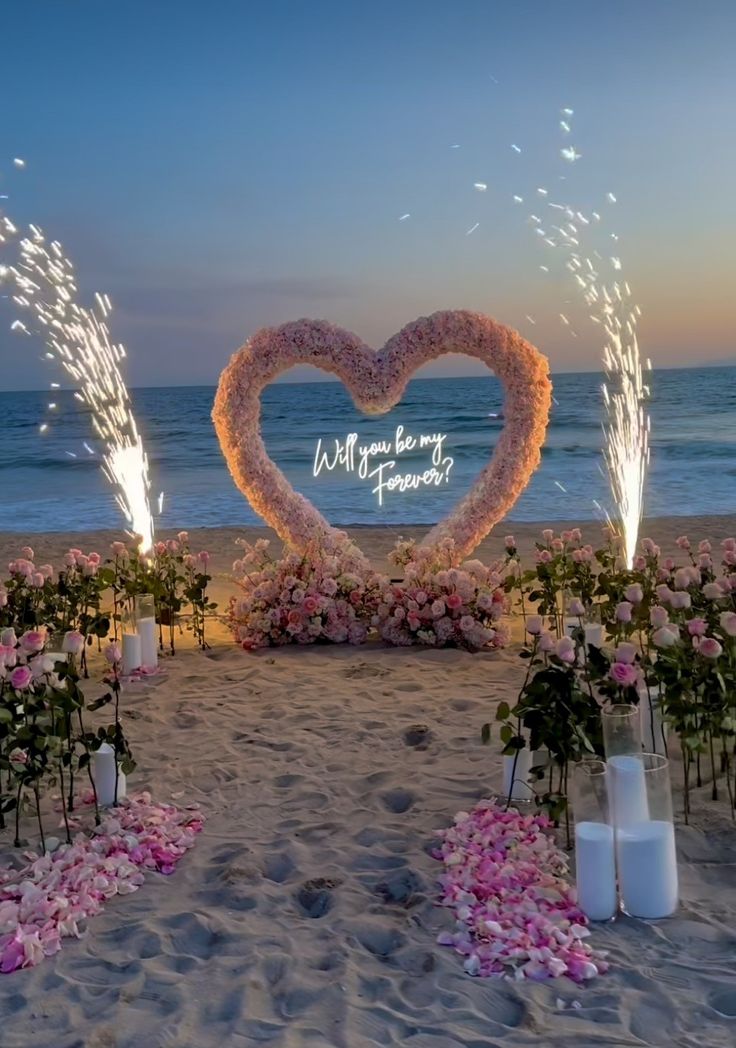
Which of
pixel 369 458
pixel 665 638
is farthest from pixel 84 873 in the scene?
pixel 369 458

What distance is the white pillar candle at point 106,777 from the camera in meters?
4.20

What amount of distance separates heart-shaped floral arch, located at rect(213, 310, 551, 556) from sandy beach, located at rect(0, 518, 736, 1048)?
90.3 inches

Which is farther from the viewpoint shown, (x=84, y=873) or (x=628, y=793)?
(x=84, y=873)

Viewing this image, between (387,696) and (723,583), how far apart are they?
77.7 inches

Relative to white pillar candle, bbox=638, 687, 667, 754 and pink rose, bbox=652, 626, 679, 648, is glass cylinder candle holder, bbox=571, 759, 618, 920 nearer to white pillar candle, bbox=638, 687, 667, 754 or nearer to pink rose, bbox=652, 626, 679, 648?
pink rose, bbox=652, 626, 679, 648

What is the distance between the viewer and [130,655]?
245 inches

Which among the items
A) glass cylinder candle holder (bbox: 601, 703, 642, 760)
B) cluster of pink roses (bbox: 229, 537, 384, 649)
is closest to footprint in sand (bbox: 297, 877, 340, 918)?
glass cylinder candle holder (bbox: 601, 703, 642, 760)

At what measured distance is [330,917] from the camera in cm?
325

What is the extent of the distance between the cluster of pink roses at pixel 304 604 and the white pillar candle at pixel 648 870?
3.84 metres

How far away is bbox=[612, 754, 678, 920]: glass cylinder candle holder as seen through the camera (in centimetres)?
314

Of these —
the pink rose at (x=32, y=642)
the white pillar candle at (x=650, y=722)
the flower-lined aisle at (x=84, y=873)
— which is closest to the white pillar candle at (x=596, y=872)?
the white pillar candle at (x=650, y=722)

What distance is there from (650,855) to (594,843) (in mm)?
179

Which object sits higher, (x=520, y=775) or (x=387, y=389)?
(x=387, y=389)

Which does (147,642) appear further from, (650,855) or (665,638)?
(650,855)
